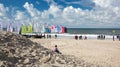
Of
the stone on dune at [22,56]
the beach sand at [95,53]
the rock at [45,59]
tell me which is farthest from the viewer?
the beach sand at [95,53]

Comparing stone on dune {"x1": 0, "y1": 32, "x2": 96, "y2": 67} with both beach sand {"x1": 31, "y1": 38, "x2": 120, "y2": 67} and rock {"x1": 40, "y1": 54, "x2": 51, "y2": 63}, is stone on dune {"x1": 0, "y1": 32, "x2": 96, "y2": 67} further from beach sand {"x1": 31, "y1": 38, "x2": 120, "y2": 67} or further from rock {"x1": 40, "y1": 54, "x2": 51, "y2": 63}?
beach sand {"x1": 31, "y1": 38, "x2": 120, "y2": 67}

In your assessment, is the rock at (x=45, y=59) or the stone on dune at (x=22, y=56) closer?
the stone on dune at (x=22, y=56)

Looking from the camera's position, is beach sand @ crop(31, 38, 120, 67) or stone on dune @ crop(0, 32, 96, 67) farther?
beach sand @ crop(31, 38, 120, 67)

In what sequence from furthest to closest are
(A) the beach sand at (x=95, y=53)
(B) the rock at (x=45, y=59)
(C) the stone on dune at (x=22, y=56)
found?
(A) the beach sand at (x=95, y=53) → (B) the rock at (x=45, y=59) → (C) the stone on dune at (x=22, y=56)

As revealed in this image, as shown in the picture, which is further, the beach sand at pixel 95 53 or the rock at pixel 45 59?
the beach sand at pixel 95 53

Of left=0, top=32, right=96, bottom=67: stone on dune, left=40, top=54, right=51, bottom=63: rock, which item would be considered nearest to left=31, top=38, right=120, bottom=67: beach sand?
left=0, top=32, right=96, bottom=67: stone on dune

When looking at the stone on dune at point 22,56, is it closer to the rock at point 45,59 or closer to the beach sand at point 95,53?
the rock at point 45,59

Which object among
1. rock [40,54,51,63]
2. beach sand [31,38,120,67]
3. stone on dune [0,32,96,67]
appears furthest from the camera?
beach sand [31,38,120,67]

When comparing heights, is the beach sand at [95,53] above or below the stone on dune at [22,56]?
below

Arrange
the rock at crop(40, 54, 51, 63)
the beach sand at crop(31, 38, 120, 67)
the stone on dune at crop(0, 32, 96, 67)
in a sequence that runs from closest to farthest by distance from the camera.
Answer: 1. the stone on dune at crop(0, 32, 96, 67)
2. the rock at crop(40, 54, 51, 63)
3. the beach sand at crop(31, 38, 120, 67)

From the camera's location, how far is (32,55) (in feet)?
29.3

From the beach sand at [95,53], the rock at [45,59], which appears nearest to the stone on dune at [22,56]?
the rock at [45,59]

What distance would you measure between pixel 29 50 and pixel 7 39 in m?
1.10

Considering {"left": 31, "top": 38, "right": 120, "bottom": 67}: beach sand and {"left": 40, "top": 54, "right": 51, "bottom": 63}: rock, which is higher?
{"left": 40, "top": 54, "right": 51, "bottom": 63}: rock
